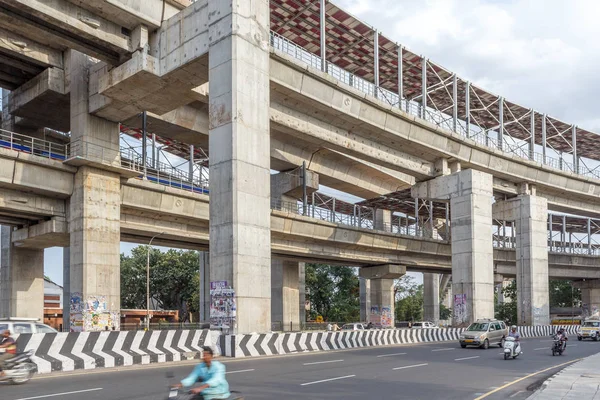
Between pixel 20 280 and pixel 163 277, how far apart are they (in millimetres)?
57396

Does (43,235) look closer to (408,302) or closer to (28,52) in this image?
(28,52)

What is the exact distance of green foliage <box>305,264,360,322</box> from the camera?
94.6m

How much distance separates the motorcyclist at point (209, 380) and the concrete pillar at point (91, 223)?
24295 millimetres

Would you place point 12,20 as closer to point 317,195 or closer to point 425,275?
point 317,195

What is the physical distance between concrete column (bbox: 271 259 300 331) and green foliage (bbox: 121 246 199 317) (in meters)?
41.1

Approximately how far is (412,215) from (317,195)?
49.2 feet

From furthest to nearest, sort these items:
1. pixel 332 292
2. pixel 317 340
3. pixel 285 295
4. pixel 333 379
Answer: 1. pixel 332 292
2. pixel 285 295
3. pixel 317 340
4. pixel 333 379

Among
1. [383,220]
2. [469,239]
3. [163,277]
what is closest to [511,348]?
[469,239]

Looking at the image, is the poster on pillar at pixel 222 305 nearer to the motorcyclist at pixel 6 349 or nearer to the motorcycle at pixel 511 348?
the motorcyclist at pixel 6 349

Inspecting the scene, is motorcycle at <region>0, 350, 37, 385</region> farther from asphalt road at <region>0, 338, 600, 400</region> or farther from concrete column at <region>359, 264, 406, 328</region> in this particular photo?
concrete column at <region>359, 264, 406, 328</region>

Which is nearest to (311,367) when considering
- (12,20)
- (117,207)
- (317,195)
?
(117,207)

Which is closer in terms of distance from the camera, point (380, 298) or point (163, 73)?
point (163, 73)

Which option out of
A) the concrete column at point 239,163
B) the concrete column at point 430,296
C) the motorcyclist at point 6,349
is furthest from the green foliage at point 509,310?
the motorcyclist at point 6,349

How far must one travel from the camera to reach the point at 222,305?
27.2 meters
